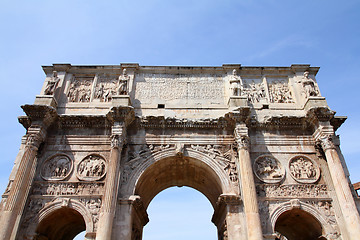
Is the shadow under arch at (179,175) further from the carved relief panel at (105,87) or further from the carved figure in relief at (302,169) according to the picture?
the carved relief panel at (105,87)

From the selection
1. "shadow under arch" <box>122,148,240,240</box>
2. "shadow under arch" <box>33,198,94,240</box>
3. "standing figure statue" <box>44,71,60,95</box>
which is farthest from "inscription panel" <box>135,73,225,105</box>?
"shadow under arch" <box>33,198,94,240</box>

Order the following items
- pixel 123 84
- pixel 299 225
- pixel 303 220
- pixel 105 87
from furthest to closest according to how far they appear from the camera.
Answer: pixel 105 87 < pixel 123 84 < pixel 299 225 < pixel 303 220

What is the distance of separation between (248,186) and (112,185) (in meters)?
4.57

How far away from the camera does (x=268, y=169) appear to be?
1098 centimetres

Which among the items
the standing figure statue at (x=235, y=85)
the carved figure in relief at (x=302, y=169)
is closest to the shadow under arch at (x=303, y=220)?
the carved figure in relief at (x=302, y=169)

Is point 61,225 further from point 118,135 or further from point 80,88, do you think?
point 80,88

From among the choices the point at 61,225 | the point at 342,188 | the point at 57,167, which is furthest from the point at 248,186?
the point at 61,225

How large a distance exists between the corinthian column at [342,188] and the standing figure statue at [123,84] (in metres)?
7.84

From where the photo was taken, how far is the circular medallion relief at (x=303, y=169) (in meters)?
10.9

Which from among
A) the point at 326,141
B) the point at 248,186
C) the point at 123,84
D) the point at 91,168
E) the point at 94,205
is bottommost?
the point at 94,205

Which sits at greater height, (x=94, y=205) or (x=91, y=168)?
(x=91, y=168)

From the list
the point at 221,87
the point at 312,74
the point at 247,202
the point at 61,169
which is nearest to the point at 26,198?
the point at 61,169

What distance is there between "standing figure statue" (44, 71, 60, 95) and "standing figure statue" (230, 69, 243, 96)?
7.44 metres

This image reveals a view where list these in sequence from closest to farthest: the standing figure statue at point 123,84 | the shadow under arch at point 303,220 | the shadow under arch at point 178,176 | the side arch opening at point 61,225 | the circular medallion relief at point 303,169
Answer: the shadow under arch at point 303,220 < the side arch opening at point 61,225 < the shadow under arch at point 178,176 < the circular medallion relief at point 303,169 < the standing figure statue at point 123,84
